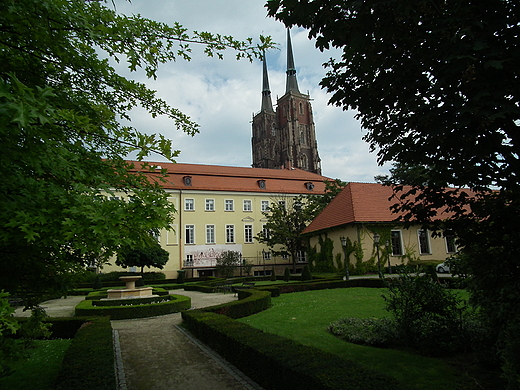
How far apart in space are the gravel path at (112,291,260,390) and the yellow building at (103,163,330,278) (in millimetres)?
24572

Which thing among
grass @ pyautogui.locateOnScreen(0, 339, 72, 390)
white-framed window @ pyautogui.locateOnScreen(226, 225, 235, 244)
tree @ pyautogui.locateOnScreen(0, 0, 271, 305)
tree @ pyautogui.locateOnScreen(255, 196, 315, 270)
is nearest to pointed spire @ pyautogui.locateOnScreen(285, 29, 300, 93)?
white-framed window @ pyautogui.locateOnScreen(226, 225, 235, 244)

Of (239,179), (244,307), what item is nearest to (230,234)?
(239,179)

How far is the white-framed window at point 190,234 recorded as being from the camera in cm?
3509

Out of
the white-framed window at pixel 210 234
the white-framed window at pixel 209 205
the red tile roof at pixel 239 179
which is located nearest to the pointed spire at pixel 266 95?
the red tile roof at pixel 239 179

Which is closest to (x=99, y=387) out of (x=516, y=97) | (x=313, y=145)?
(x=516, y=97)

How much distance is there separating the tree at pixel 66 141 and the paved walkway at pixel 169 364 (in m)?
2.64

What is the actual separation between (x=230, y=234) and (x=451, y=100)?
112ft

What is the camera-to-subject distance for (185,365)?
6547 mm

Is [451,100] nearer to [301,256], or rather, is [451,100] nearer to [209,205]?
[209,205]

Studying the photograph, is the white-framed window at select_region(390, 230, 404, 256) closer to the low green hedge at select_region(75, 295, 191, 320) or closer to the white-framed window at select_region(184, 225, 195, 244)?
the low green hedge at select_region(75, 295, 191, 320)

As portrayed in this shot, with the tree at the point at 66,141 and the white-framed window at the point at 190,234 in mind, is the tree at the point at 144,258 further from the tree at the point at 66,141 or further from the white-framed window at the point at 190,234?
the tree at the point at 66,141

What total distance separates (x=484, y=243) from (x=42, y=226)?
16.9 feet

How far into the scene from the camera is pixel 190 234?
35.2 metres

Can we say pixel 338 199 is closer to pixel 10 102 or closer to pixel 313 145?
pixel 10 102
